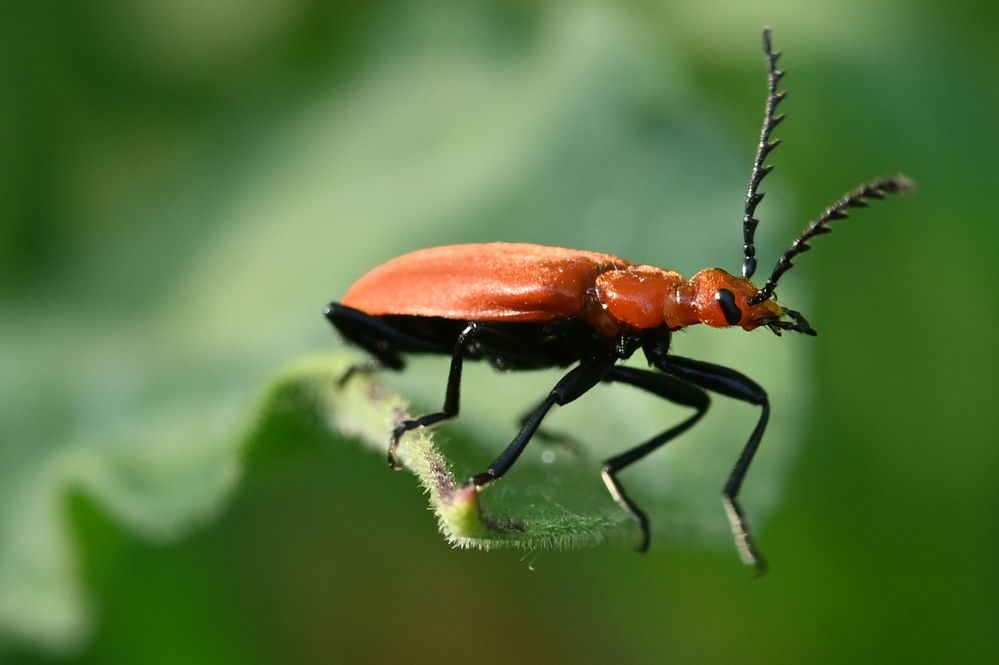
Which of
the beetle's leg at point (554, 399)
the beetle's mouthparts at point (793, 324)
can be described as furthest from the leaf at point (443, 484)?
the beetle's mouthparts at point (793, 324)

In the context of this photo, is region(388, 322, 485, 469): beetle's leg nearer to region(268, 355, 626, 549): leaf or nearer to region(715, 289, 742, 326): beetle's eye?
region(268, 355, 626, 549): leaf

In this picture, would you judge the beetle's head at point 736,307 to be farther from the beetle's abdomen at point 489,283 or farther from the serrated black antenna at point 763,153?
the beetle's abdomen at point 489,283

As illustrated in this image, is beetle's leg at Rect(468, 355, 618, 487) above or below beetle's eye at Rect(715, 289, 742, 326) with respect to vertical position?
below

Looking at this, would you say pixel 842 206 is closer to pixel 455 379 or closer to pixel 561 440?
pixel 455 379

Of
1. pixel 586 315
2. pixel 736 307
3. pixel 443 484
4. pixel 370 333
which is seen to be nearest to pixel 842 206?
pixel 736 307

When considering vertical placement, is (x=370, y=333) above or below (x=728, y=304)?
below

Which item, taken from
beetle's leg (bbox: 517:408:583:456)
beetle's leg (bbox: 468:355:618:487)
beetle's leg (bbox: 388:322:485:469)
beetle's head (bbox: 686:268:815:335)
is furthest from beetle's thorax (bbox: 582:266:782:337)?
beetle's leg (bbox: 517:408:583:456)

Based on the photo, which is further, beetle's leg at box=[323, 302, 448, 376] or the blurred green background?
the blurred green background
